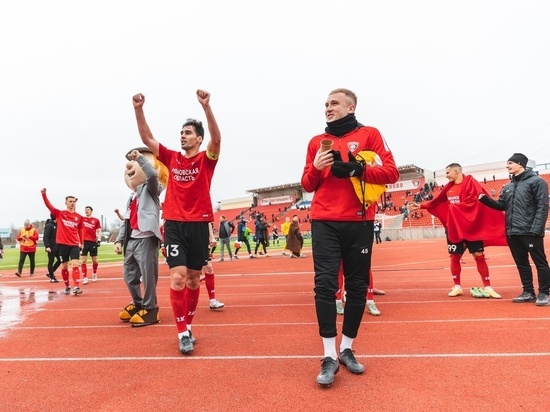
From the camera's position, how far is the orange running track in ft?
8.65

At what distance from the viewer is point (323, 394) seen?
2697 millimetres

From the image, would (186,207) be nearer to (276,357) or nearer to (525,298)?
(276,357)

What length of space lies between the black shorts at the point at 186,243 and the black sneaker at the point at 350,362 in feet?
5.39

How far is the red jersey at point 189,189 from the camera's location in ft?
13.1

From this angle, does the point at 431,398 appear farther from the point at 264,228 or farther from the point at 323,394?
the point at 264,228

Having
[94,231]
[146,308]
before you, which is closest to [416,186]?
[94,231]

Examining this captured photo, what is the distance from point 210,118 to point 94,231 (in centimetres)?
916

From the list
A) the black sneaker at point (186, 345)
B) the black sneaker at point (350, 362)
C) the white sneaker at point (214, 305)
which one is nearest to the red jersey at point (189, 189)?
the black sneaker at point (186, 345)

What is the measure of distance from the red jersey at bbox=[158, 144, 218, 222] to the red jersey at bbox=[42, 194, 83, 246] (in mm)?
5338

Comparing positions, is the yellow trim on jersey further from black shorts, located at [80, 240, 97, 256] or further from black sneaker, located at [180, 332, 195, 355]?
black shorts, located at [80, 240, 97, 256]

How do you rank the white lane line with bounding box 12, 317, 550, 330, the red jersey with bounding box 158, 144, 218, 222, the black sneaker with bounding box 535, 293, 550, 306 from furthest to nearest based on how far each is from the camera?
the black sneaker with bounding box 535, 293, 550, 306
the white lane line with bounding box 12, 317, 550, 330
the red jersey with bounding box 158, 144, 218, 222

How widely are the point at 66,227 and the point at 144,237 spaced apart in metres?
4.24

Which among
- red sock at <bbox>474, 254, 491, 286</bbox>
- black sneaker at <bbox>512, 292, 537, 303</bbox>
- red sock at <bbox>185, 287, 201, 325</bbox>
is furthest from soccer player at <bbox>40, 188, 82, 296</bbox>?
black sneaker at <bbox>512, 292, 537, 303</bbox>

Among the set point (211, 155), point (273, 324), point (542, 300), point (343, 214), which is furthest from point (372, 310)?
point (211, 155)
